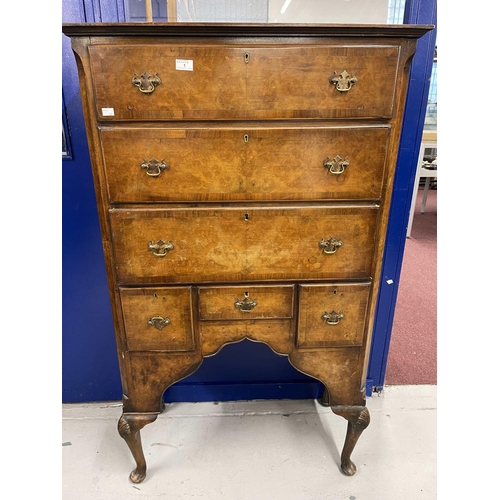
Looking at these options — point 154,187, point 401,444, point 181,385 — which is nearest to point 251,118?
point 154,187

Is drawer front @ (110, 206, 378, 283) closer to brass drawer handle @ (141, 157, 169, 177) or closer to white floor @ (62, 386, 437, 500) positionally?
brass drawer handle @ (141, 157, 169, 177)

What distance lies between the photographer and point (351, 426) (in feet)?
4.75

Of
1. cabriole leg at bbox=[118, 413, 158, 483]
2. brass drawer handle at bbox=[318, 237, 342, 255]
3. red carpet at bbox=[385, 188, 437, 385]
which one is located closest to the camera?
brass drawer handle at bbox=[318, 237, 342, 255]

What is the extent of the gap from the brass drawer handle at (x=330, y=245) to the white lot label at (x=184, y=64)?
0.63 m

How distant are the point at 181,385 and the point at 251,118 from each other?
134 centimetres

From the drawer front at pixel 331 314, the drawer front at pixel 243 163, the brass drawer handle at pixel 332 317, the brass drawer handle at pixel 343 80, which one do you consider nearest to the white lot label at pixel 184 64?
the drawer front at pixel 243 163

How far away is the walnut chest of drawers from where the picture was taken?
1.04 meters

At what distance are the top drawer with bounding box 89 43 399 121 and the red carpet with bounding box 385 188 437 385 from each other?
1.51m

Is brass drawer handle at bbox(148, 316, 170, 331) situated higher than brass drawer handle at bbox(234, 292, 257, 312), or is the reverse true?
brass drawer handle at bbox(234, 292, 257, 312)

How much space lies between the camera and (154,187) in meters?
1.13

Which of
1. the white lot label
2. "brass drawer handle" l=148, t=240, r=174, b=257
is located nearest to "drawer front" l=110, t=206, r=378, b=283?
"brass drawer handle" l=148, t=240, r=174, b=257

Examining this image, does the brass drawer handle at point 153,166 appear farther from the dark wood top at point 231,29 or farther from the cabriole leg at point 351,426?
the cabriole leg at point 351,426

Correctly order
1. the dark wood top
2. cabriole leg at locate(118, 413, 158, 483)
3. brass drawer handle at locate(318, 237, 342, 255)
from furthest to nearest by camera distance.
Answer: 1. cabriole leg at locate(118, 413, 158, 483)
2. brass drawer handle at locate(318, 237, 342, 255)
3. the dark wood top

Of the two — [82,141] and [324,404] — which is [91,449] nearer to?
[324,404]
